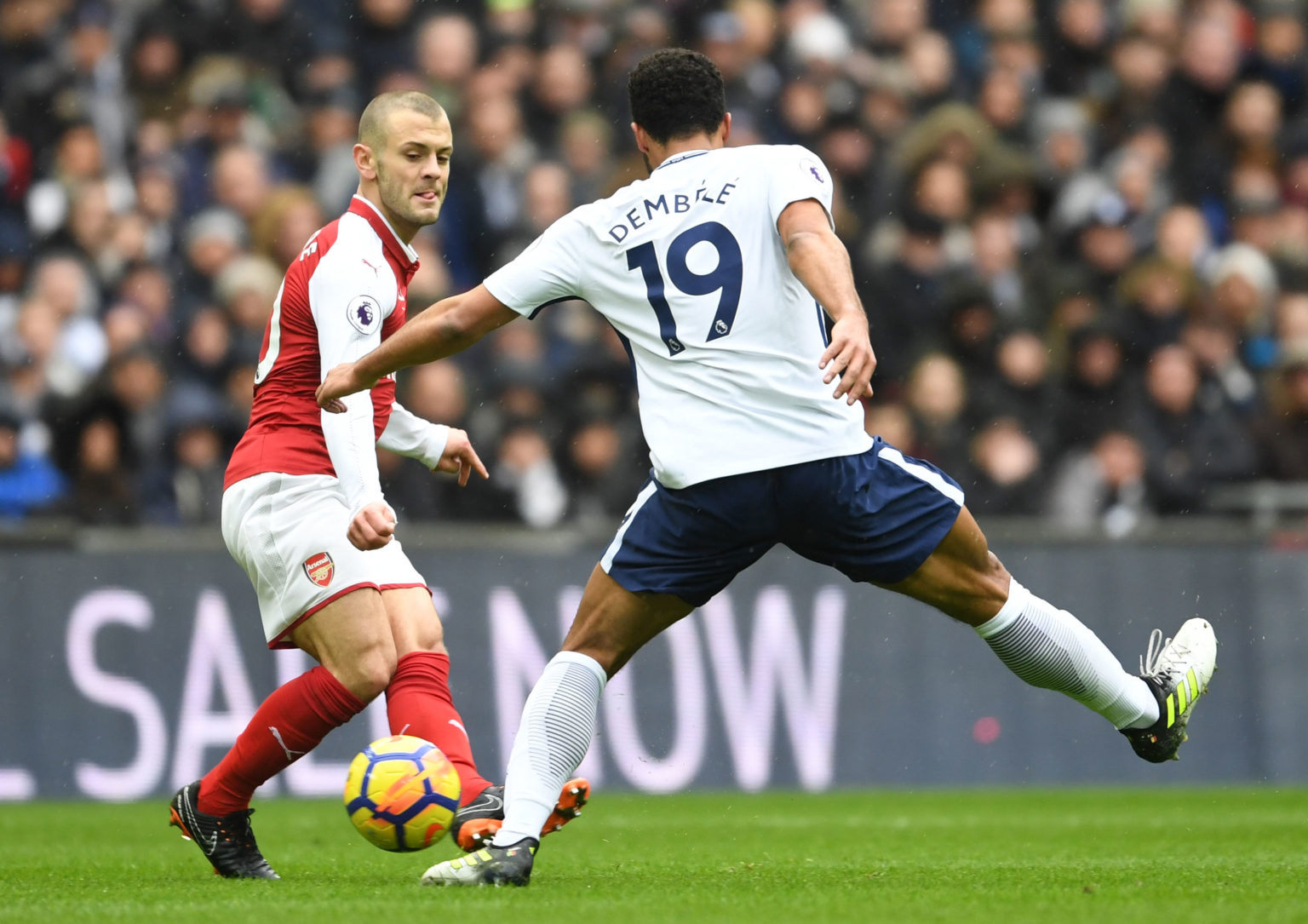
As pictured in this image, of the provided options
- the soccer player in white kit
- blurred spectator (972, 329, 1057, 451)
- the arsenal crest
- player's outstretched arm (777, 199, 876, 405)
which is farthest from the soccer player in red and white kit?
blurred spectator (972, 329, 1057, 451)

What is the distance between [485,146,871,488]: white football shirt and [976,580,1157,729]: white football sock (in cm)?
72

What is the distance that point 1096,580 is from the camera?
35.2ft

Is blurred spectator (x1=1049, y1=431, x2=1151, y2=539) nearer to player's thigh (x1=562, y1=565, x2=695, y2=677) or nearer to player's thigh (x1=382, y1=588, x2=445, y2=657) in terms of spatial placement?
player's thigh (x1=382, y1=588, x2=445, y2=657)

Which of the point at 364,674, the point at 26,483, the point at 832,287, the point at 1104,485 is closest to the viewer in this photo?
the point at 832,287

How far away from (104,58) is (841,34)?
485cm

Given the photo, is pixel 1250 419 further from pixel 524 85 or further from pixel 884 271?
pixel 524 85

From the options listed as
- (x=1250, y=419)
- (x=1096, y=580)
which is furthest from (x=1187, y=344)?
(x=1096, y=580)

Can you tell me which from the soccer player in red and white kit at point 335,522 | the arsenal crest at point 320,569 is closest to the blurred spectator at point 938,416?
the soccer player in red and white kit at point 335,522

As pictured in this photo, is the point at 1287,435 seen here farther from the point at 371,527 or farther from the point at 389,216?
the point at 371,527

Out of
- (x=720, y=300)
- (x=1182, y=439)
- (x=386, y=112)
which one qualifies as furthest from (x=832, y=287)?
(x=1182, y=439)

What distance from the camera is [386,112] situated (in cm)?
604

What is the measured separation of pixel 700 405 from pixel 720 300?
0.29 metres

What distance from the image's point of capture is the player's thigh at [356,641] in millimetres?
5793

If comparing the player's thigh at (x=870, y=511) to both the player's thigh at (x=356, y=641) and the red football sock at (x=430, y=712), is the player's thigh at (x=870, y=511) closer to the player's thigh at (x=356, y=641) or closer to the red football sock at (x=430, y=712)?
the red football sock at (x=430, y=712)
